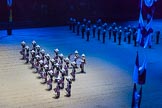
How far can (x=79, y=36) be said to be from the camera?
19.5 m

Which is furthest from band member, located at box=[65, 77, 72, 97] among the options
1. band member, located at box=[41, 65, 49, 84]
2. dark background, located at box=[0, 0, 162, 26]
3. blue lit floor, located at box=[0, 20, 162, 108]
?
dark background, located at box=[0, 0, 162, 26]

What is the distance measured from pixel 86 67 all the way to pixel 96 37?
4840 millimetres

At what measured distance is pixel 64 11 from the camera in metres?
23.5

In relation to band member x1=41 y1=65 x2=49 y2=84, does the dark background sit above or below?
above

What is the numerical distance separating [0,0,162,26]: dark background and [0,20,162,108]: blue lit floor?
3.24 metres

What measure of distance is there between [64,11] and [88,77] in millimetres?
10409

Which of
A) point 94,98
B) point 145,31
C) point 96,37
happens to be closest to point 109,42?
point 96,37

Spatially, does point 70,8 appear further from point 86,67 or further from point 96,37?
point 86,67

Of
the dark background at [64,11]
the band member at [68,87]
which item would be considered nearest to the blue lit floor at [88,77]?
the band member at [68,87]

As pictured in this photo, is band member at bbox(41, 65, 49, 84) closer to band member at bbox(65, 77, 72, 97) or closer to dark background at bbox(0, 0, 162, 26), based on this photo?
band member at bbox(65, 77, 72, 97)

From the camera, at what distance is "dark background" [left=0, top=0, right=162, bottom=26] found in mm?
22533

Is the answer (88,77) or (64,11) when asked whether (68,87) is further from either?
(64,11)

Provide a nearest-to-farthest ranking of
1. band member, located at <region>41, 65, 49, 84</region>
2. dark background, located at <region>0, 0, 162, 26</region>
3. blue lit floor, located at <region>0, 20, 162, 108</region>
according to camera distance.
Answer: blue lit floor, located at <region>0, 20, 162, 108</region>, band member, located at <region>41, 65, 49, 84</region>, dark background, located at <region>0, 0, 162, 26</region>

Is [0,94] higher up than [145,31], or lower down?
lower down
